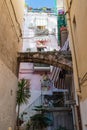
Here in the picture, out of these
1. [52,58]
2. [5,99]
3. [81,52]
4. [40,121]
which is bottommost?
[40,121]

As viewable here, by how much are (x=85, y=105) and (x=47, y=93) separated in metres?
11.0

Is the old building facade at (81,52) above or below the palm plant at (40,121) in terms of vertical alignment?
above

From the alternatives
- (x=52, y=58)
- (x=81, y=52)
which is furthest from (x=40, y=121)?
(x=81, y=52)

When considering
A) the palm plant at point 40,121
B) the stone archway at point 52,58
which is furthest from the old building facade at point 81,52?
the palm plant at point 40,121

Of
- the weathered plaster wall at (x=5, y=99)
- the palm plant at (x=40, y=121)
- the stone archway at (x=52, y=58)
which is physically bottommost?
the palm plant at (x=40, y=121)

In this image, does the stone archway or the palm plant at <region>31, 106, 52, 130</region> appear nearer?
the stone archway

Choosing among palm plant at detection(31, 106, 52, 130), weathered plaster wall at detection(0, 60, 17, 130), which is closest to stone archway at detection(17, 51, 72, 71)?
weathered plaster wall at detection(0, 60, 17, 130)

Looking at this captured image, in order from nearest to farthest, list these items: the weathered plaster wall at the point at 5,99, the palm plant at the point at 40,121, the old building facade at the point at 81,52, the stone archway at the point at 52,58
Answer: the old building facade at the point at 81,52 → the weathered plaster wall at the point at 5,99 → the stone archway at the point at 52,58 → the palm plant at the point at 40,121

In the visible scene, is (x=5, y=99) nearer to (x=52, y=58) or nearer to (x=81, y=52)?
(x=81, y=52)

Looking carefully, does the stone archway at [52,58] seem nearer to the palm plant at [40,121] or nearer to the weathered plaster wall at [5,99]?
the weathered plaster wall at [5,99]

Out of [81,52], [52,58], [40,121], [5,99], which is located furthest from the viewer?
[40,121]

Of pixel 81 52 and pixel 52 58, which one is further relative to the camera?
pixel 52 58

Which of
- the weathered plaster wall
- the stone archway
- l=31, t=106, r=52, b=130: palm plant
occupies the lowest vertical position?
l=31, t=106, r=52, b=130: palm plant

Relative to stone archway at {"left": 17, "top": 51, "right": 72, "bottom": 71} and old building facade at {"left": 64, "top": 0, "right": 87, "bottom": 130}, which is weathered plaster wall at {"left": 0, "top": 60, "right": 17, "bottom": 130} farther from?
old building facade at {"left": 64, "top": 0, "right": 87, "bottom": 130}
